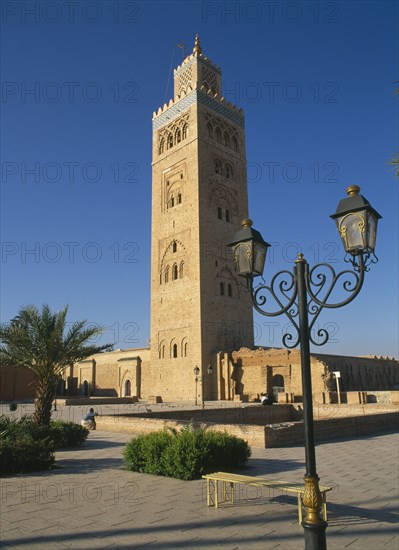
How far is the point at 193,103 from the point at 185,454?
3197 centimetres

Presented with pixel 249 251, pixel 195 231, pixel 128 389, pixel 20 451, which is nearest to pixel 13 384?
pixel 128 389

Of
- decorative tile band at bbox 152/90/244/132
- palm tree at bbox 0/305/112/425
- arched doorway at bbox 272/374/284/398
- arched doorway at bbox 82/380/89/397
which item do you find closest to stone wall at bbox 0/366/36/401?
arched doorway at bbox 82/380/89/397

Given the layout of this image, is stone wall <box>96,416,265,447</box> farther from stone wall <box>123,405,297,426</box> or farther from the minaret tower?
the minaret tower

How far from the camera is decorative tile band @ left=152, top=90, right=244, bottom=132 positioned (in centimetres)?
3525

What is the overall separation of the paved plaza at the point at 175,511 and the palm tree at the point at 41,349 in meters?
3.03

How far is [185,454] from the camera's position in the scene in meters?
7.52

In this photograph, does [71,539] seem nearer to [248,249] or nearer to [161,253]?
[248,249]

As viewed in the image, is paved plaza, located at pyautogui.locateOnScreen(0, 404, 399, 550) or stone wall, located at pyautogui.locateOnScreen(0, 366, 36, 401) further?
stone wall, located at pyautogui.locateOnScreen(0, 366, 36, 401)

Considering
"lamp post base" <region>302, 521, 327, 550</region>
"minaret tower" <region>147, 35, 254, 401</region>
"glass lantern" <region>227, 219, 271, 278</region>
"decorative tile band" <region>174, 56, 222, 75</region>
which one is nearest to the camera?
"lamp post base" <region>302, 521, 327, 550</region>

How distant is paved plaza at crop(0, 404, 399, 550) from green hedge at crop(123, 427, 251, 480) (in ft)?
0.74

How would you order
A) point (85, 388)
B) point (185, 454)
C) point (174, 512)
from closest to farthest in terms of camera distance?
point (174, 512) → point (185, 454) → point (85, 388)

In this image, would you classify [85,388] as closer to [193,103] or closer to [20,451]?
[193,103]

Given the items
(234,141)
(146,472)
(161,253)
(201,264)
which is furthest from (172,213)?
(146,472)

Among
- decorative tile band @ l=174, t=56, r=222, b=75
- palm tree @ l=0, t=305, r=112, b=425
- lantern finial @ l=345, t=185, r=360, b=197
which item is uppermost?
decorative tile band @ l=174, t=56, r=222, b=75
